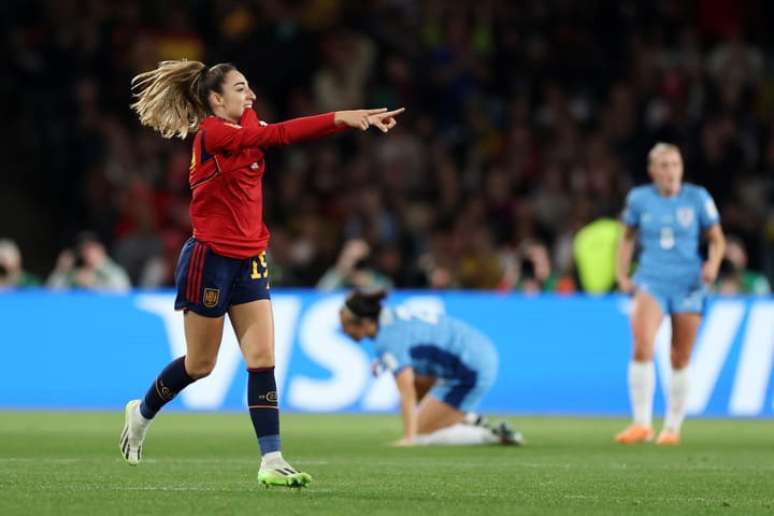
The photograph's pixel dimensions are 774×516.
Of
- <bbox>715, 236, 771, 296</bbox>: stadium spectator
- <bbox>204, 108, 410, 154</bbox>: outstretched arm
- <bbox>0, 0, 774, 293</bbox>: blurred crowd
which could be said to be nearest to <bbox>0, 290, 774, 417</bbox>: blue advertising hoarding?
<bbox>715, 236, 771, 296</bbox>: stadium spectator

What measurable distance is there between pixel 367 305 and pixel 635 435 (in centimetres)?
231

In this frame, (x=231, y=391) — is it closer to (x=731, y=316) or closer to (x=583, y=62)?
(x=731, y=316)

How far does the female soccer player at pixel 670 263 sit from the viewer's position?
1329 cm

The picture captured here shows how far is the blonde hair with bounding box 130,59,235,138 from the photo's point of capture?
9086 mm

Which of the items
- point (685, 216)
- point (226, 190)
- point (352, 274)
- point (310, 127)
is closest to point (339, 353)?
point (352, 274)

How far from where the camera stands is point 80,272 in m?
18.9

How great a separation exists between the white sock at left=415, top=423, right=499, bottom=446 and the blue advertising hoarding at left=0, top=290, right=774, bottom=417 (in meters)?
3.99

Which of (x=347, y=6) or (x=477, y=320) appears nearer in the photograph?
(x=477, y=320)

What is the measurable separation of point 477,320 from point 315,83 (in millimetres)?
6035

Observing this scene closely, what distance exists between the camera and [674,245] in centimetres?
1333

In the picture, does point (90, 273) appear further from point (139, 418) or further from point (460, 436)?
point (139, 418)

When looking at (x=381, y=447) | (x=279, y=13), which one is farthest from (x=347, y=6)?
(x=381, y=447)

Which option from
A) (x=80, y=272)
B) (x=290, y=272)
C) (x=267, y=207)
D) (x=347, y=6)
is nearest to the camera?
(x=80, y=272)

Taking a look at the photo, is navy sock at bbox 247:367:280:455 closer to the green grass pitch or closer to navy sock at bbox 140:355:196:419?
the green grass pitch
